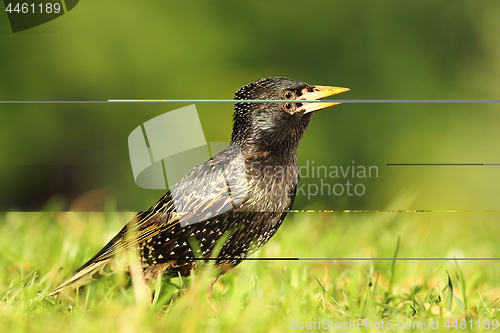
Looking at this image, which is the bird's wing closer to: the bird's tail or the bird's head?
the bird's tail

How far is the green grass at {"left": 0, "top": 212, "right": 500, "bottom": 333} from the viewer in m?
1.67

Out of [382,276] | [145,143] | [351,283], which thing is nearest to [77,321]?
[145,143]

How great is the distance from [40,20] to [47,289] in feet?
4.11

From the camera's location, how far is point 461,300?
2064 mm

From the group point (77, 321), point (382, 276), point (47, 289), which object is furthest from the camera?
point (382, 276)

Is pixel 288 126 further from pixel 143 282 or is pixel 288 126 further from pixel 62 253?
pixel 62 253

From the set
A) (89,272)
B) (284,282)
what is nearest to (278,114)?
(284,282)

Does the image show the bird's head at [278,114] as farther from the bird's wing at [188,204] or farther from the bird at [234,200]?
the bird's wing at [188,204]

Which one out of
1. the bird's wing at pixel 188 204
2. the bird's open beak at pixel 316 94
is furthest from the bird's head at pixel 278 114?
the bird's wing at pixel 188 204

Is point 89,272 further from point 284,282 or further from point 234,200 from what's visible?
point 284,282

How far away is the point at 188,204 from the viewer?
2020mm

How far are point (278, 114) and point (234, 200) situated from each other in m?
0.51

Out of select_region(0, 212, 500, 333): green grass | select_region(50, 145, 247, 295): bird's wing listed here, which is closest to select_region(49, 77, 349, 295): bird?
select_region(50, 145, 247, 295): bird's wing

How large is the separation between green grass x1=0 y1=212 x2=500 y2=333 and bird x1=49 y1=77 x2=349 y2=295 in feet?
0.35
